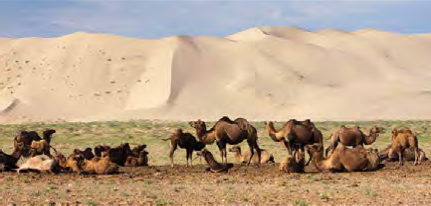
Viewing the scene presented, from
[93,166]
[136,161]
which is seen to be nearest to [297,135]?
[136,161]

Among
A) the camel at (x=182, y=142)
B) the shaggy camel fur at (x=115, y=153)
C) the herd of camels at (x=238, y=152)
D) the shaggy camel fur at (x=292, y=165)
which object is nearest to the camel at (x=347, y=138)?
the herd of camels at (x=238, y=152)

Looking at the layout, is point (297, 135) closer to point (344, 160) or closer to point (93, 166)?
point (344, 160)

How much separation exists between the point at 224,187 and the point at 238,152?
6750 mm

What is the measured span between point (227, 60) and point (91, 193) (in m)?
79.0

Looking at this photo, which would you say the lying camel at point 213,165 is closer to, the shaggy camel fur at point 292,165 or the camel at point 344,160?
the shaggy camel fur at point 292,165

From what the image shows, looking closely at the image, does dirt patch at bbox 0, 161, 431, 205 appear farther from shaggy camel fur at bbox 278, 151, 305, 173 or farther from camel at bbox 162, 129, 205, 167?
camel at bbox 162, 129, 205, 167

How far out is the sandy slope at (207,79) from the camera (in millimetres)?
78625

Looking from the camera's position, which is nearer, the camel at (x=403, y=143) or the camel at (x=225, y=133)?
the camel at (x=225, y=133)

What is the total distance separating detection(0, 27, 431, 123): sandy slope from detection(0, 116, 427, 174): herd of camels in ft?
180

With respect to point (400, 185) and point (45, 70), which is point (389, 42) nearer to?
point (45, 70)

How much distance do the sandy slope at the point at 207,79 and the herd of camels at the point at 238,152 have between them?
54984 millimetres

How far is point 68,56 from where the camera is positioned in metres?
91.7

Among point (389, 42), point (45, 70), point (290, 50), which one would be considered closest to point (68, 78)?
point (45, 70)

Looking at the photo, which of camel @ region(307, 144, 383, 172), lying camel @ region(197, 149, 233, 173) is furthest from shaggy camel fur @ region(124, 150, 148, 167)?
camel @ region(307, 144, 383, 172)
